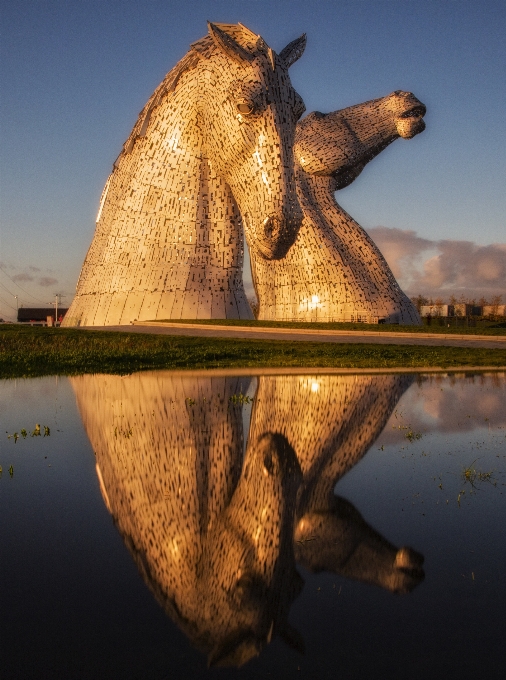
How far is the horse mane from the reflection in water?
9.49m

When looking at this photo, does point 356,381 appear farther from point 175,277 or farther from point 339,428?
point 175,277

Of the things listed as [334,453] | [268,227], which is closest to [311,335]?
[268,227]

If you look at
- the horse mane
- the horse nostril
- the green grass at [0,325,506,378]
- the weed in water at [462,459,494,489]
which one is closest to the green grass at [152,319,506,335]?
the green grass at [0,325,506,378]

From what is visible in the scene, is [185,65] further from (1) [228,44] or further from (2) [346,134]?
(2) [346,134]

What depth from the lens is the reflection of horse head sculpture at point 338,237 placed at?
23359 millimetres

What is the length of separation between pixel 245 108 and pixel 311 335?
9458mm

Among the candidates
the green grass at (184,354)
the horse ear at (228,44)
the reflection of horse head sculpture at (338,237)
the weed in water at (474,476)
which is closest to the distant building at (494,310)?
the reflection of horse head sculpture at (338,237)

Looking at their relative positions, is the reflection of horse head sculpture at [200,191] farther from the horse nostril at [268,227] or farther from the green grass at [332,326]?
the green grass at [332,326]

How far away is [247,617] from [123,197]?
63.3ft

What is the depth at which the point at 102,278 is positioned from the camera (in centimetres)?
2175

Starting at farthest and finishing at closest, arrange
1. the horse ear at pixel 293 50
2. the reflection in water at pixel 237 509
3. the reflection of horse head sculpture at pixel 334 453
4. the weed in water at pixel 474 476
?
the horse ear at pixel 293 50
the weed in water at pixel 474 476
the reflection of horse head sculpture at pixel 334 453
the reflection in water at pixel 237 509

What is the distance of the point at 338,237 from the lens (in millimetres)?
23688

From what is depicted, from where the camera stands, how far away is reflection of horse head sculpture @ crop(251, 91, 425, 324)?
76.6 feet

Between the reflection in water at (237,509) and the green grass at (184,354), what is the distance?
6.14 metres
